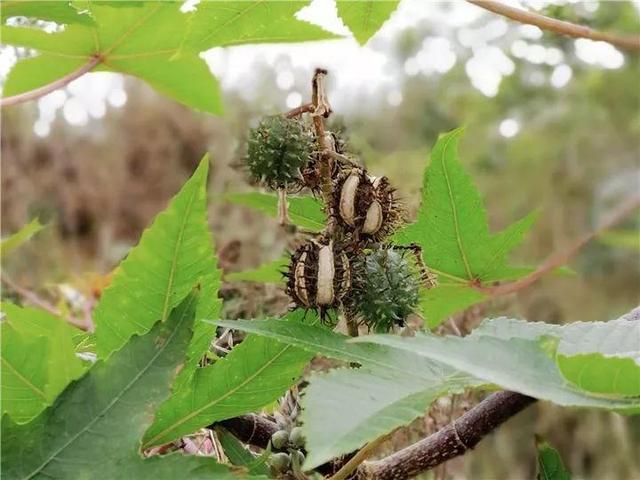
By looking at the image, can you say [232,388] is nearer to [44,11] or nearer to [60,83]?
[44,11]

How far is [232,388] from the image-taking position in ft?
1.81

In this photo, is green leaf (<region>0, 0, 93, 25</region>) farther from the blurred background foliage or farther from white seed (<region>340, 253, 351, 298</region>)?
the blurred background foliage

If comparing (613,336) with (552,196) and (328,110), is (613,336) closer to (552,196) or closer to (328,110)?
(328,110)

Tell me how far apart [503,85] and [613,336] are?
3.09 metres

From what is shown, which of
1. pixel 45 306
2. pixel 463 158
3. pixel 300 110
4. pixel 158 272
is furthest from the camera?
pixel 463 158

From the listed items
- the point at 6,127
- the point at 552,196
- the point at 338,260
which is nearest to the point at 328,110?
the point at 338,260

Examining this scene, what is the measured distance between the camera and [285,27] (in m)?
0.78

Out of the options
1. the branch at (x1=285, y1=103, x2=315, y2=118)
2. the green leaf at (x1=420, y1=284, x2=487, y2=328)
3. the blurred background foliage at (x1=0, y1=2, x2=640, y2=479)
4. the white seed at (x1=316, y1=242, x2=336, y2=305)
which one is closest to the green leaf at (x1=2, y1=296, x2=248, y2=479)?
the white seed at (x1=316, y1=242, x2=336, y2=305)

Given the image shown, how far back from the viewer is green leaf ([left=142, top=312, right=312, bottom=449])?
1.78 feet

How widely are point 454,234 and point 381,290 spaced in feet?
0.53

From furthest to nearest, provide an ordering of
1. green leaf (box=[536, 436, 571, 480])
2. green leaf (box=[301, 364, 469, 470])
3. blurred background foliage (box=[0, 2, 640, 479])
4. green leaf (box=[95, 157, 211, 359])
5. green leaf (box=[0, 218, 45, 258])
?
blurred background foliage (box=[0, 2, 640, 479]) < green leaf (box=[0, 218, 45, 258]) < green leaf (box=[536, 436, 571, 480]) < green leaf (box=[95, 157, 211, 359]) < green leaf (box=[301, 364, 469, 470])

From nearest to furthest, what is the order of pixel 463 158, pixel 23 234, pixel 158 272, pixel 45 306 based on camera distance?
pixel 158 272, pixel 23 234, pixel 45 306, pixel 463 158

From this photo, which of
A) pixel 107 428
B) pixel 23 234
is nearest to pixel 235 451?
pixel 107 428

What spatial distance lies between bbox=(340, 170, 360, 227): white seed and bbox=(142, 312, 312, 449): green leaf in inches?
4.2
